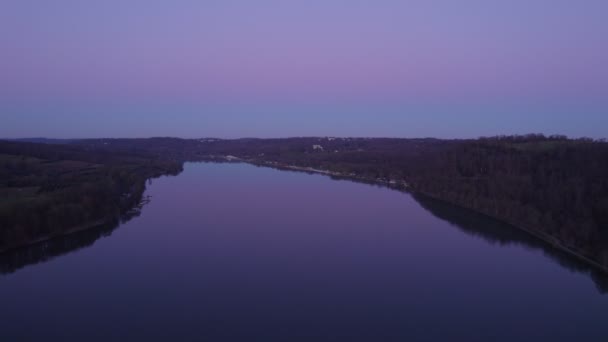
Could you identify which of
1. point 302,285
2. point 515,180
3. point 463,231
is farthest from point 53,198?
point 515,180

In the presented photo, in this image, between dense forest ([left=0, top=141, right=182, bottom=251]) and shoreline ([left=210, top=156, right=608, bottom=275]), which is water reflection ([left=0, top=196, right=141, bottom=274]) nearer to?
dense forest ([left=0, top=141, right=182, bottom=251])

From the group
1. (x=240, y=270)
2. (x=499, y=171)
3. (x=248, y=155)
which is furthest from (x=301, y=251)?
(x=248, y=155)

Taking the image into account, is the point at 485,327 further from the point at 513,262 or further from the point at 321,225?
the point at 321,225

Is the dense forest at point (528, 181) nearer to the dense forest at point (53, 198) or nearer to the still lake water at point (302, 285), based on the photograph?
the still lake water at point (302, 285)

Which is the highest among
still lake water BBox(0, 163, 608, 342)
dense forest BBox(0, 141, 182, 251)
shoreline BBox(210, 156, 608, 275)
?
dense forest BBox(0, 141, 182, 251)

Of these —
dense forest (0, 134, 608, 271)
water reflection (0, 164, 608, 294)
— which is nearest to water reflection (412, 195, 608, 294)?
water reflection (0, 164, 608, 294)

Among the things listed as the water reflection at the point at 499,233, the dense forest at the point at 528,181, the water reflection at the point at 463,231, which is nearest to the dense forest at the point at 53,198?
the water reflection at the point at 463,231
